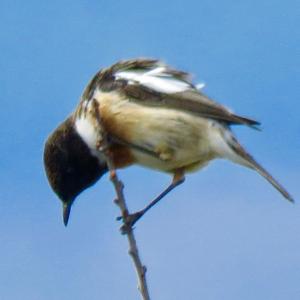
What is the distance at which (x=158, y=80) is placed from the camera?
7.27 m

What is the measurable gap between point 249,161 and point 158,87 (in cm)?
113

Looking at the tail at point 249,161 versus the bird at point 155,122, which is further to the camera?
the bird at point 155,122

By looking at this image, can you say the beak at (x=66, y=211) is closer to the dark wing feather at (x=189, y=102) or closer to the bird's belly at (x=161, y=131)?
the bird's belly at (x=161, y=131)

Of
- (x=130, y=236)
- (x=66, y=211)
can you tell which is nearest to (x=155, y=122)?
(x=66, y=211)

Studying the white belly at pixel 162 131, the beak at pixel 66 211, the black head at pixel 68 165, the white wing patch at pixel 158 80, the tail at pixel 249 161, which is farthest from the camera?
the beak at pixel 66 211

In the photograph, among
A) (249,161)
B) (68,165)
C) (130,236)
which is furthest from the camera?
(68,165)

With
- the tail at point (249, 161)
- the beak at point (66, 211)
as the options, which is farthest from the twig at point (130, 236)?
the beak at point (66, 211)

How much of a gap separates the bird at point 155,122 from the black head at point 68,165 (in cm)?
4

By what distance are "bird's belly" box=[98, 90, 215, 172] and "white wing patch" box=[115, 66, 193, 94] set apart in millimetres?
206

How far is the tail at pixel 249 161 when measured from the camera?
19.1 ft

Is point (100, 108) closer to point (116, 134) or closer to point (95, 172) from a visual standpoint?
point (116, 134)

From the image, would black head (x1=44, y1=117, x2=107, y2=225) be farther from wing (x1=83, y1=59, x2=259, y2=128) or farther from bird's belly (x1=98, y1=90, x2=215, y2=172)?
bird's belly (x1=98, y1=90, x2=215, y2=172)

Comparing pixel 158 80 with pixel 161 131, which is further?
pixel 158 80

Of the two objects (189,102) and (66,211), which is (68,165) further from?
(189,102)
